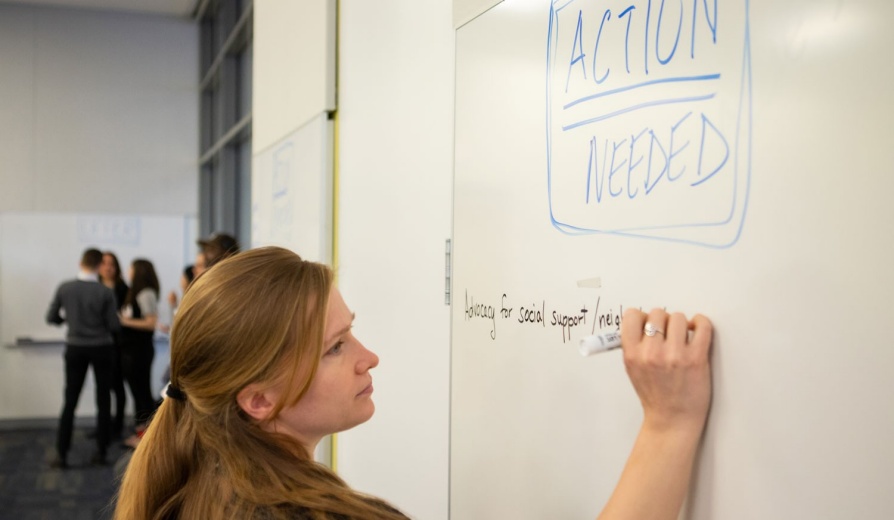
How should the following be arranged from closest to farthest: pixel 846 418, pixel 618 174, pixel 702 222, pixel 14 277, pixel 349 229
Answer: pixel 846 418 < pixel 702 222 < pixel 618 174 < pixel 349 229 < pixel 14 277

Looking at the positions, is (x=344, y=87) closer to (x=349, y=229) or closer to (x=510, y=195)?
(x=349, y=229)

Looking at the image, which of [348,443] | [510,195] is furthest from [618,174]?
[348,443]

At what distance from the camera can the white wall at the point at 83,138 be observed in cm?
654

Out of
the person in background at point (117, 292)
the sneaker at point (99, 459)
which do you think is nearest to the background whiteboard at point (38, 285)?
the person in background at point (117, 292)

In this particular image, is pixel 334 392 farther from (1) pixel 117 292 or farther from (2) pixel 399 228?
(1) pixel 117 292

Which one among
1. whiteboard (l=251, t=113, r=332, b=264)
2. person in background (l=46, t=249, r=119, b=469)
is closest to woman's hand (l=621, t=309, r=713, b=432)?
whiteboard (l=251, t=113, r=332, b=264)

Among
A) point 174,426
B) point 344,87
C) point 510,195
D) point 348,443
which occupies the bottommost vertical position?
point 348,443

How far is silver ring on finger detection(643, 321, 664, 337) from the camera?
844 millimetres

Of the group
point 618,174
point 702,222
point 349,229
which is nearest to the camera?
point 702,222

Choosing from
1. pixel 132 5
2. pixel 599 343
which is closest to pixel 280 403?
pixel 599 343

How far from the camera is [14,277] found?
6535 mm

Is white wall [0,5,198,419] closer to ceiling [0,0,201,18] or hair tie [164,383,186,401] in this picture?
ceiling [0,0,201,18]

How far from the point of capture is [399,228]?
177cm

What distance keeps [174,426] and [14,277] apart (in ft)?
21.1
